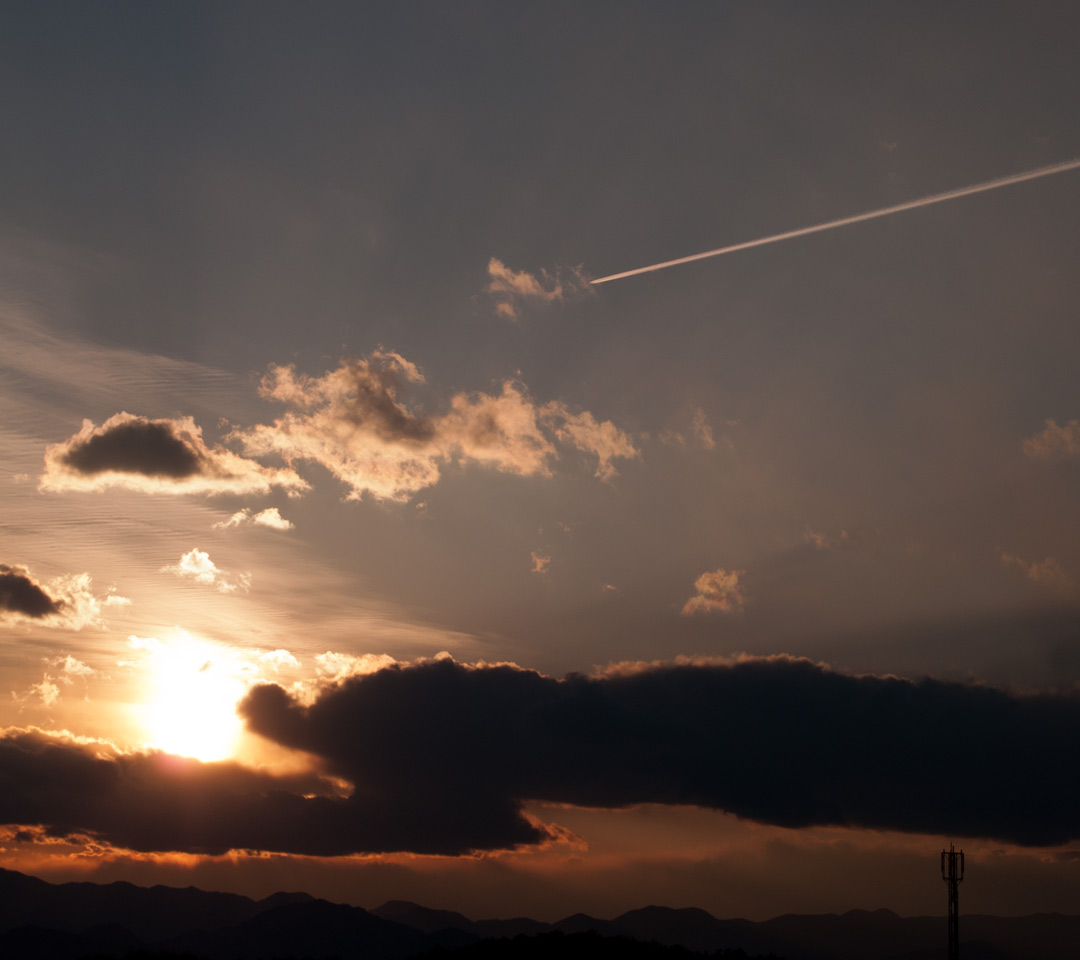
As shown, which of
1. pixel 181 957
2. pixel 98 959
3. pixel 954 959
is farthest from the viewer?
pixel 954 959

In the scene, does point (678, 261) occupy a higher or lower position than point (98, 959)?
higher

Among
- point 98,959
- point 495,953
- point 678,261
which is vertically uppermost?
point 678,261

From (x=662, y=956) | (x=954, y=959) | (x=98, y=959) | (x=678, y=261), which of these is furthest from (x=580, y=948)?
(x=678, y=261)

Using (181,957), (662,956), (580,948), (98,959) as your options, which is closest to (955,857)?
(662,956)

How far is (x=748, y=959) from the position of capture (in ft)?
343

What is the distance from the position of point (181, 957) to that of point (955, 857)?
92.4 metres

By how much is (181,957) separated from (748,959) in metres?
69.9

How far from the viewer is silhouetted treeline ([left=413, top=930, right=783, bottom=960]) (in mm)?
102375

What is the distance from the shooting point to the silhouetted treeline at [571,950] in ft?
336

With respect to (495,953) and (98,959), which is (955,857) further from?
(98,959)

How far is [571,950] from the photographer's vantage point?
344ft

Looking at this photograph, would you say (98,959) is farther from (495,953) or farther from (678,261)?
(678,261)

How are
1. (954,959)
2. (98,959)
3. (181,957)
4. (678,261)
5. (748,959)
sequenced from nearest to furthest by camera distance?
(98,959), (181,957), (678,261), (954,959), (748,959)

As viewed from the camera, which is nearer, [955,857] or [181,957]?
[181,957]
